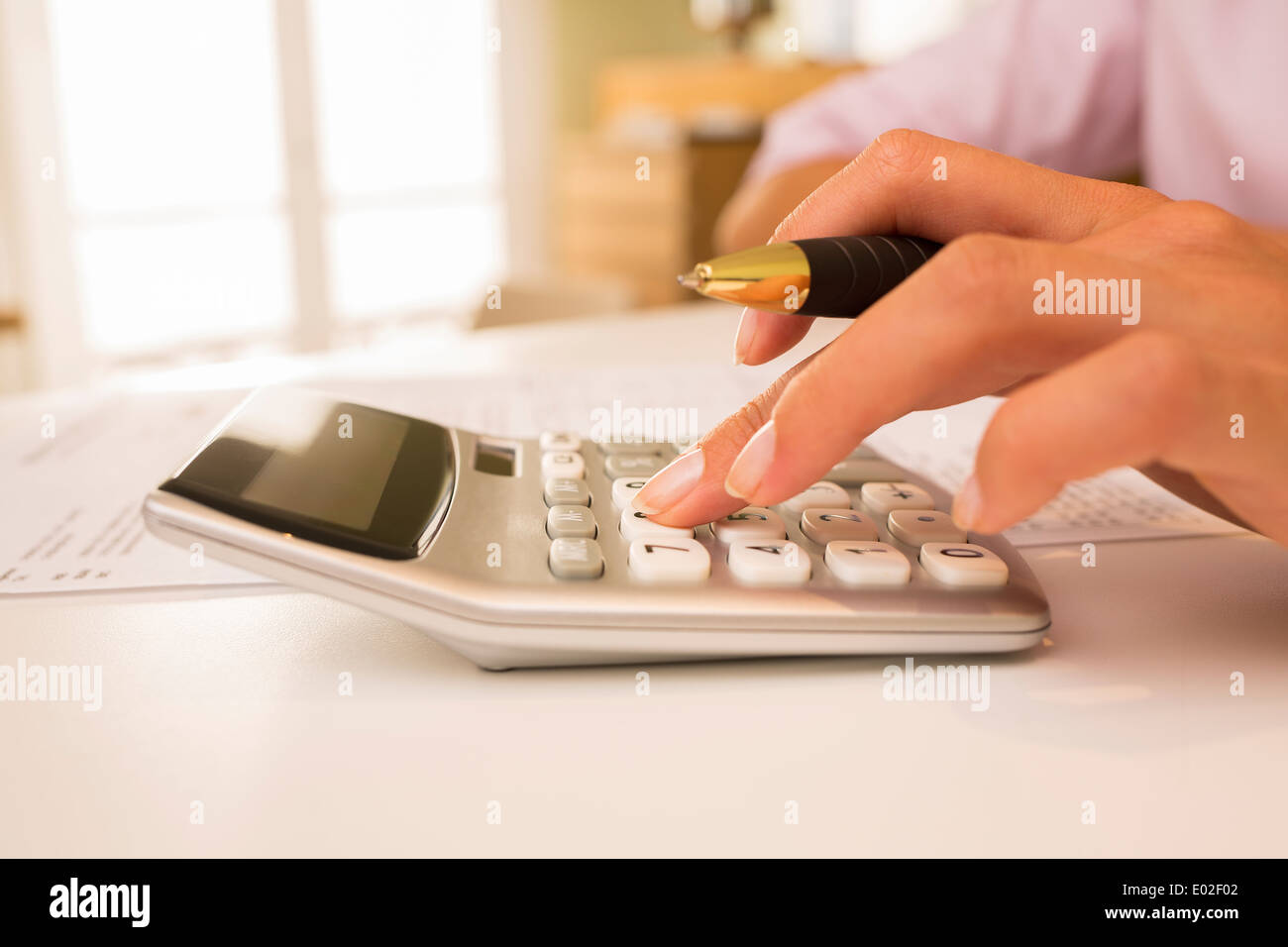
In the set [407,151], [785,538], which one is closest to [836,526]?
[785,538]

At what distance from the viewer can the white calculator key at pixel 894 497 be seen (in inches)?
13.5

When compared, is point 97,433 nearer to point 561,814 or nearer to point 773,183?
point 561,814

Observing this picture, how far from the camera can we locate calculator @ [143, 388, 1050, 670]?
27 centimetres

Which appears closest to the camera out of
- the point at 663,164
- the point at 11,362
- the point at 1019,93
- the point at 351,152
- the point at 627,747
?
the point at 627,747

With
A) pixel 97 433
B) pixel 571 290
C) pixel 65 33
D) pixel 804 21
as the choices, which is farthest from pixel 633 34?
pixel 97 433

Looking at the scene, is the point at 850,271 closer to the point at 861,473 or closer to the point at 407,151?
the point at 861,473

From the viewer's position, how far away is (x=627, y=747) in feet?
0.83

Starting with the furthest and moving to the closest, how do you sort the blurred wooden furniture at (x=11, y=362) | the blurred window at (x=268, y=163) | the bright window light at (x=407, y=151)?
1. the bright window light at (x=407, y=151)
2. the blurred window at (x=268, y=163)
3. the blurred wooden furniture at (x=11, y=362)

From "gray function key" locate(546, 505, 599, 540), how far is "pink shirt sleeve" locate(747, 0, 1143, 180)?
0.66 m

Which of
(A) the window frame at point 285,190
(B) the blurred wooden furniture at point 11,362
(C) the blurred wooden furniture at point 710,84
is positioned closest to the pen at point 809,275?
(C) the blurred wooden furniture at point 710,84

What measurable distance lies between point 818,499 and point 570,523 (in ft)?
0.27

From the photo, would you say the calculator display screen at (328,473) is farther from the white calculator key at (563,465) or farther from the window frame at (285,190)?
the window frame at (285,190)

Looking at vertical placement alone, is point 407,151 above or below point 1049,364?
above

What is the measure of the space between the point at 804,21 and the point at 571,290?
1.83 meters
